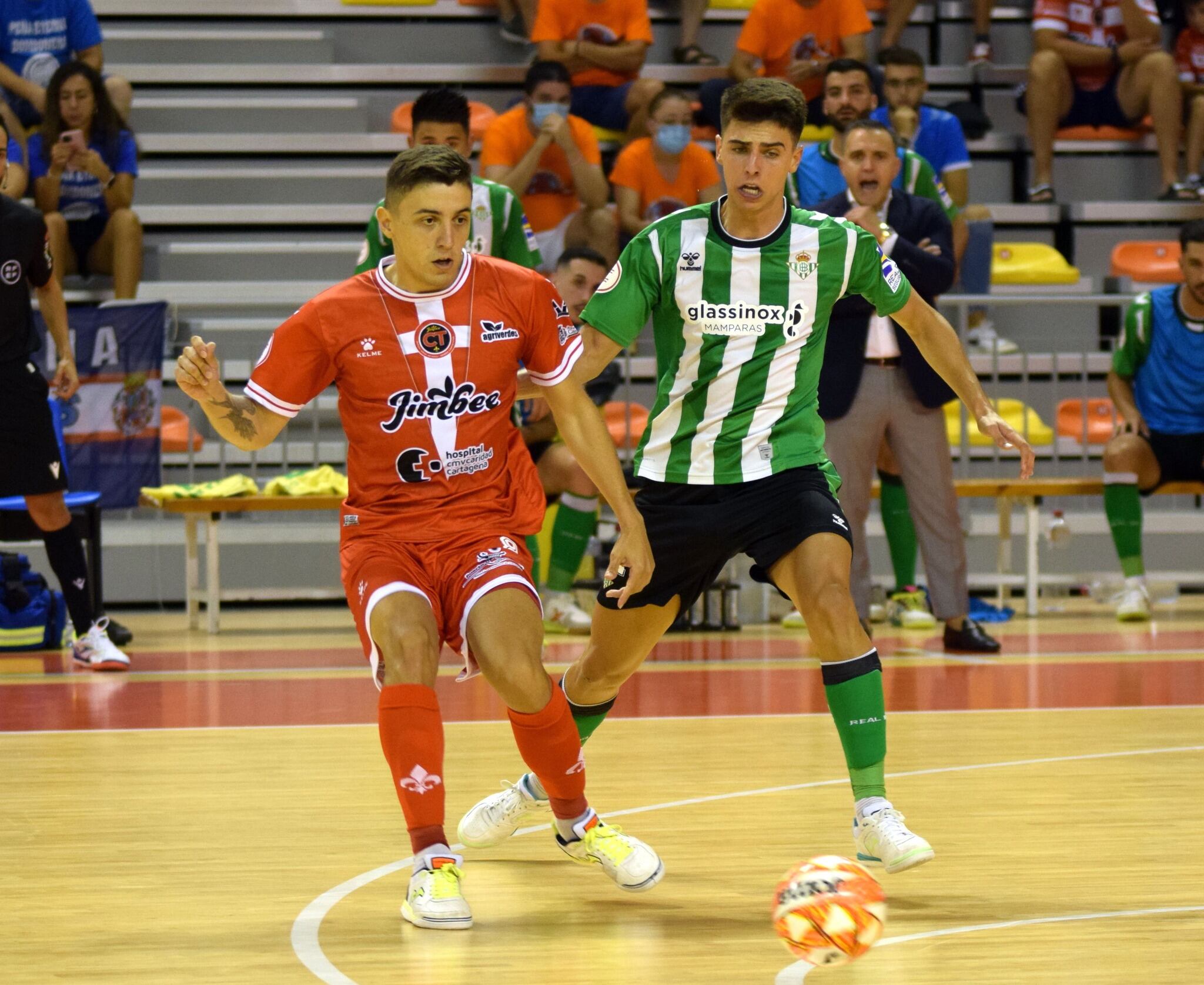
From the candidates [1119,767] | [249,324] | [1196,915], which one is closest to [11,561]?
[249,324]

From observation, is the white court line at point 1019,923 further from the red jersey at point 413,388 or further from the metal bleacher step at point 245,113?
the metal bleacher step at point 245,113

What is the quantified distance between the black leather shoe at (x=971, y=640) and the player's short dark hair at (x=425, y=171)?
15.7 feet

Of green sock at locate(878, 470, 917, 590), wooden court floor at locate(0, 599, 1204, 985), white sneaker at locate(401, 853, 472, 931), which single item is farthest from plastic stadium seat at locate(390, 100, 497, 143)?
white sneaker at locate(401, 853, 472, 931)

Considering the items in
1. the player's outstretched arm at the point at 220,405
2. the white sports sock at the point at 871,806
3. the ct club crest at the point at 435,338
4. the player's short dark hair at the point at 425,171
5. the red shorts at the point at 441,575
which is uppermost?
the player's short dark hair at the point at 425,171

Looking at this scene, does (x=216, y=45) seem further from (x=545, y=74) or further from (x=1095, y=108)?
(x=1095, y=108)

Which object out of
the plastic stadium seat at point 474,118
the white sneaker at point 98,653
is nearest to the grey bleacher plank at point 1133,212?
the plastic stadium seat at point 474,118

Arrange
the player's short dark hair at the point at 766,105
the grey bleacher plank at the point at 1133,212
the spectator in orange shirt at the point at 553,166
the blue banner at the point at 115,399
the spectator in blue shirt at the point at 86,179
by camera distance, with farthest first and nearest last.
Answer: the grey bleacher plank at the point at 1133,212 → the spectator in orange shirt at the point at 553,166 → the spectator in blue shirt at the point at 86,179 → the blue banner at the point at 115,399 → the player's short dark hair at the point at 766,105

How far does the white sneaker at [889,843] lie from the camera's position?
3.67 metres

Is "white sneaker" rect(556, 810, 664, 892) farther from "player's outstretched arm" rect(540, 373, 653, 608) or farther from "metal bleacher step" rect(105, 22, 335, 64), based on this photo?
"metal bleacher step" rect(105, 22, 335, 64)

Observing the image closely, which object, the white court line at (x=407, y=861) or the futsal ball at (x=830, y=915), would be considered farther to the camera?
the white court line at (x=407, y=861)

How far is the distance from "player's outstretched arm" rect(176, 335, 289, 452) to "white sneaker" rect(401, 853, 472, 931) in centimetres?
97

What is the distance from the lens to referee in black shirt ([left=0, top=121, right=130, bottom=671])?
24.2 ft

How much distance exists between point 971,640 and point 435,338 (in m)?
4.70

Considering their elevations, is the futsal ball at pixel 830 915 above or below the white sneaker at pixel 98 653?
above
